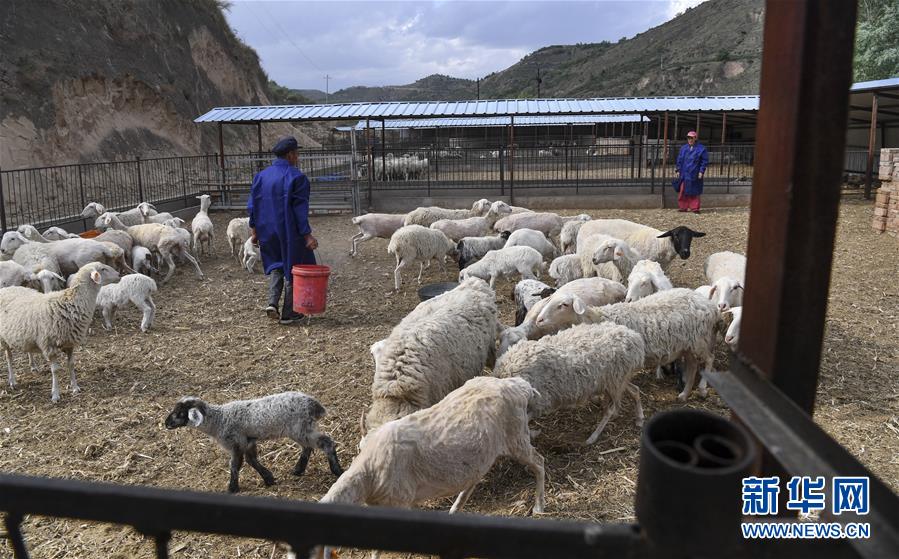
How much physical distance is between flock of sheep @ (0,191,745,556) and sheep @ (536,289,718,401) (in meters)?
0.01

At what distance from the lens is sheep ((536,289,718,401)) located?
542 cm

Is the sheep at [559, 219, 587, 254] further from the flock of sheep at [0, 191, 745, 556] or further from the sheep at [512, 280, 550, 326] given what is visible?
the sheep at [512, 280, 550, 326]

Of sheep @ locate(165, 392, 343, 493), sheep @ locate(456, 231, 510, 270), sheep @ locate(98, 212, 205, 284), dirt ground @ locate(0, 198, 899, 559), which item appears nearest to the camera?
dirt ground @ locate(0, 198, 899, 559)

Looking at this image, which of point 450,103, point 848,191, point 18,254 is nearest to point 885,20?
point 848,191

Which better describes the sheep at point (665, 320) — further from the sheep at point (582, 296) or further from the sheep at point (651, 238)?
the sheep at point (651, 238)

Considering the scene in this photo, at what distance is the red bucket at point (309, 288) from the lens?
7492mm

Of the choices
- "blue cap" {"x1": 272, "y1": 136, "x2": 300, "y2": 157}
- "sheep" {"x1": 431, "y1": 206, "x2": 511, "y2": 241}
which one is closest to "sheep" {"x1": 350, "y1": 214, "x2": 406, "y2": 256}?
"sheep" {"x1": 431, "y1": 206, "x2": 511, "y2": 241}

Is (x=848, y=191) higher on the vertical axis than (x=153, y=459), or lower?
higher

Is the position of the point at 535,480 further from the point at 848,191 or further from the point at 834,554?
the point at 848,191

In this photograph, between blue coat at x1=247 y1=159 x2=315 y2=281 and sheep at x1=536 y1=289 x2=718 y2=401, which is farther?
blue coat at x1=247 y1=159 x2=315 y2=281

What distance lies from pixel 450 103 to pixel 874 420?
16.9m

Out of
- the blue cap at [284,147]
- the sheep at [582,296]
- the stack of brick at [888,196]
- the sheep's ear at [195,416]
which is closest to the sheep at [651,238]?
the sheep at [582,296]

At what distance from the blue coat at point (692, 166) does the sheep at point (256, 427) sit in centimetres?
1368

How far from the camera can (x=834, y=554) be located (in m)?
0.92
